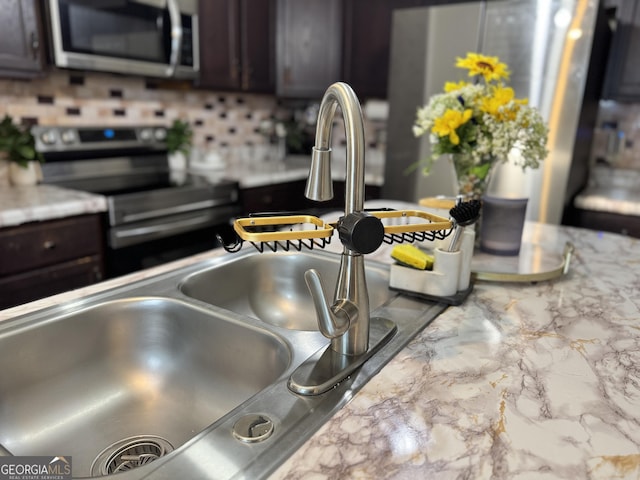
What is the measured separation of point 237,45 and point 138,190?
1.15 m

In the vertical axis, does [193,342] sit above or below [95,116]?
below

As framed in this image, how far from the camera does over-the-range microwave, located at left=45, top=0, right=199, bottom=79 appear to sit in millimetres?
1996

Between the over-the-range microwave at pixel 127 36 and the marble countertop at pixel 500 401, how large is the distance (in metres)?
1.48

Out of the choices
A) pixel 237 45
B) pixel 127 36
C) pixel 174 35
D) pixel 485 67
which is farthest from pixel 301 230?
pixel 237 45

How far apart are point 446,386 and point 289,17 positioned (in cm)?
289

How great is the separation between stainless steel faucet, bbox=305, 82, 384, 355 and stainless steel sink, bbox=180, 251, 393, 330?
0.42 m

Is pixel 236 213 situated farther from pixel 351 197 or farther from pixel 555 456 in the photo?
pixel 555 456

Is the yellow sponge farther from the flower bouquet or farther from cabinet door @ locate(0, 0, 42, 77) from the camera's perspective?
cabinet door @ locate(0, 0, 42, 77)

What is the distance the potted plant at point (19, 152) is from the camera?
6.71 feet

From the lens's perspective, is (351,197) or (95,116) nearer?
(351,197)

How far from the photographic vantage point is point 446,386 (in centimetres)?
68

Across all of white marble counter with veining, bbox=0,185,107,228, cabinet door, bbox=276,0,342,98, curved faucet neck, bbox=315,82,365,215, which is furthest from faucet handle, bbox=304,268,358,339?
cabinet door, bbox=276,0,342,98

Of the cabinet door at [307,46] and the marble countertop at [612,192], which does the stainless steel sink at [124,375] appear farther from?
the cabinet door at [307,46]

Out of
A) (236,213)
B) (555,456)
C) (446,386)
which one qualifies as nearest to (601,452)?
(555,456)
